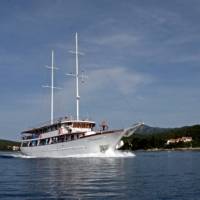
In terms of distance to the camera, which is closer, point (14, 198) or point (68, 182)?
point (14, 198)

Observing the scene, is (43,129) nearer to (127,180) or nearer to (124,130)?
(124,130)

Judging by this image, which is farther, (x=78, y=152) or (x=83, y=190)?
(x=78, y=152)

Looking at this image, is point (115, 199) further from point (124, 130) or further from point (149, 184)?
point (124, 130)

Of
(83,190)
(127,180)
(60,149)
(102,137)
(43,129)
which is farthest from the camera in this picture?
(43,129)

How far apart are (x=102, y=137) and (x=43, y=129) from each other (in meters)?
17.5

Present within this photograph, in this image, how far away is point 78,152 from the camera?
78750mm

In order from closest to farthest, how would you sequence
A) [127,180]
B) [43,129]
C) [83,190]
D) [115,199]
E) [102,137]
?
[115,199] < [83,190] < [127,180] < [102,137] < [43,129]

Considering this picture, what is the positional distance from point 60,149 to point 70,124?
512 cm

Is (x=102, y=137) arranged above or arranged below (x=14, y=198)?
above

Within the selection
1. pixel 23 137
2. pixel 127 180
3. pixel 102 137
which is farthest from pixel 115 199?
pixel 23 137

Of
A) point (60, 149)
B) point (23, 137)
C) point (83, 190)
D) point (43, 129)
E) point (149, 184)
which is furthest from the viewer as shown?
point (23, 137)

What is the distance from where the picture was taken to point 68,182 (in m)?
32.0

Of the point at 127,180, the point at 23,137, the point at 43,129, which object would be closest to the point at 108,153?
the point at 43,129

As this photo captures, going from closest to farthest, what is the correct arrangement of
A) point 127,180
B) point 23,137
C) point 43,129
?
point 127,180 < point 43,129 < point 23,137
